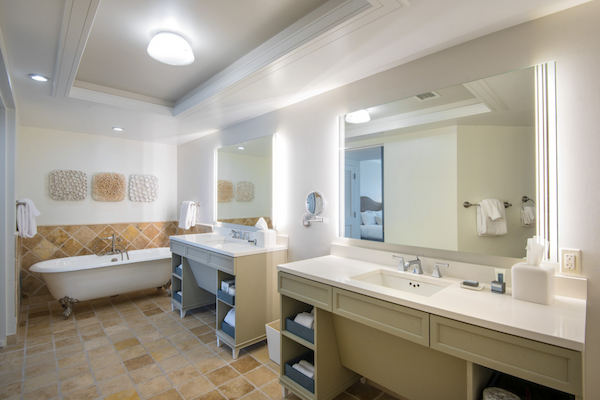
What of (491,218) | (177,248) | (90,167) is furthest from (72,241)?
(491,218)

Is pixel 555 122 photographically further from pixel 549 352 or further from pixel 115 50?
pixel 115 50

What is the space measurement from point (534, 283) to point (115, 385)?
2.64 m

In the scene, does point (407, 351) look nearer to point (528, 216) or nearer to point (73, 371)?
point (528, 216)

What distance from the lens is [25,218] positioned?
9.95 feet

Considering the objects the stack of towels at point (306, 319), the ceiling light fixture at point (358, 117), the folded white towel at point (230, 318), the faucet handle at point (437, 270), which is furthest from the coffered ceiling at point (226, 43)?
the folded white towel at point (230, 318)

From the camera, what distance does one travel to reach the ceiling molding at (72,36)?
4.92ft

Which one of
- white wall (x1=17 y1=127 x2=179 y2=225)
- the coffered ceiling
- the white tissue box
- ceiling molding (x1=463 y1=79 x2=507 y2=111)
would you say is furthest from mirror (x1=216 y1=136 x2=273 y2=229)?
ceiling molding (x1=463 y1=79 x2=507 y2=111)

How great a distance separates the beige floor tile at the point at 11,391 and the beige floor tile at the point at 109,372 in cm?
44

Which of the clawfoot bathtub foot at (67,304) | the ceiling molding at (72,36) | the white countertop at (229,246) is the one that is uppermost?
the ceiling molding at (72,36)

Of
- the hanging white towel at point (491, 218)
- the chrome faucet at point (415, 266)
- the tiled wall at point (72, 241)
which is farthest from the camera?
the tiled wall at point (72, 241)

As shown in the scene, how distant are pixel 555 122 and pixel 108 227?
16.3ft

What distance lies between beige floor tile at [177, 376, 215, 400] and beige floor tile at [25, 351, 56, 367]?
1257mm

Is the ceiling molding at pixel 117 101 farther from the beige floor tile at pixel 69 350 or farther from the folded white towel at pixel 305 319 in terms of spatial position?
the folded white towel at pixel 305 319

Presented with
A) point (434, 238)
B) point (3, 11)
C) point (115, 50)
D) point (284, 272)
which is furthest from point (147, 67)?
point (434, 238)
